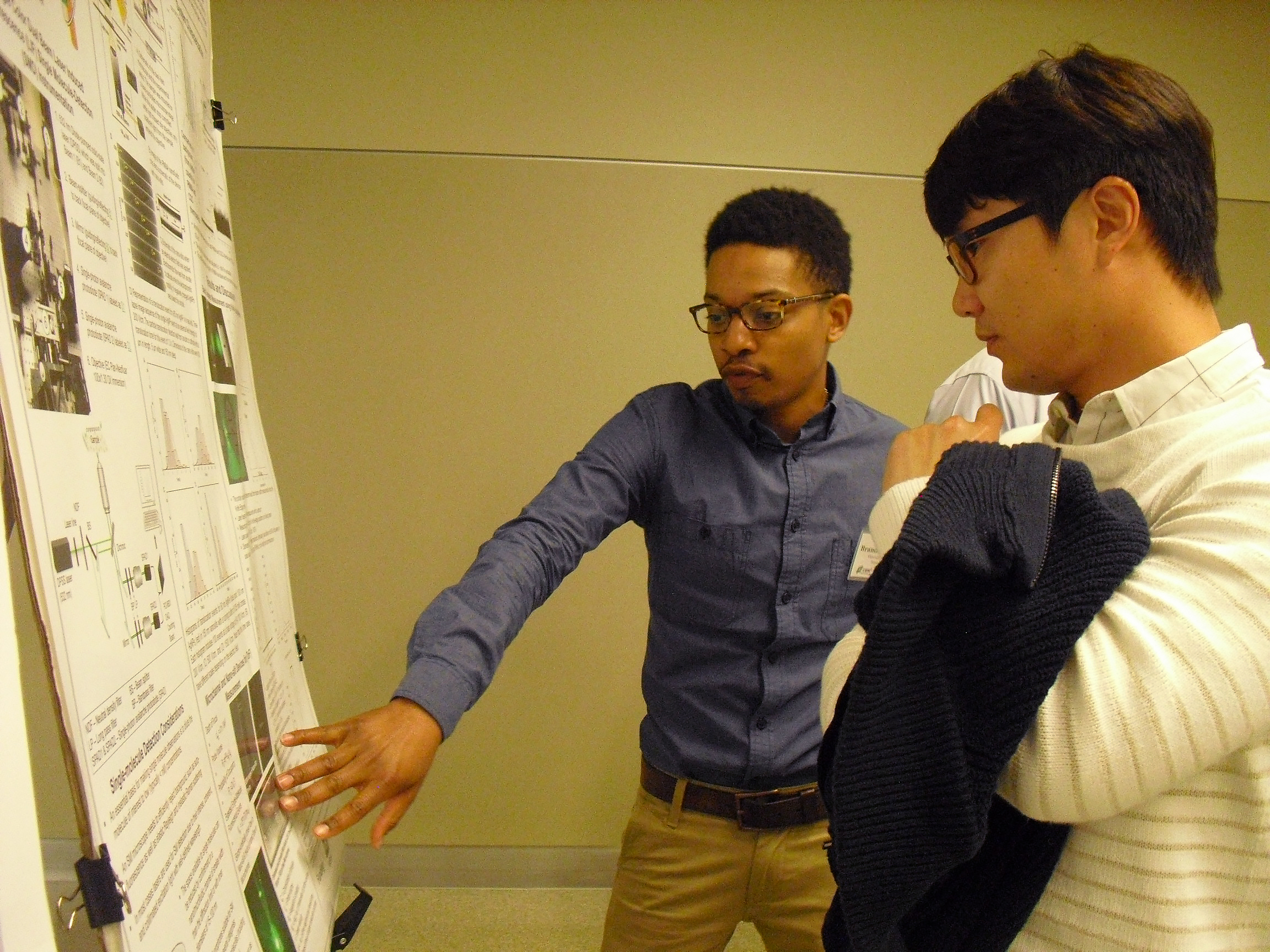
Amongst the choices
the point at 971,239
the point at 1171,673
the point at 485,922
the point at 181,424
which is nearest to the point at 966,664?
the point at 1171,673

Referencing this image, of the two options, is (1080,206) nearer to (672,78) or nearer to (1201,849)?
(1201,849)

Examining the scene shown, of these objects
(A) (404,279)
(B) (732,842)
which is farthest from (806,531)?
(A) (404,279)

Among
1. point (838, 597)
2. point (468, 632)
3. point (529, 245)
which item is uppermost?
point (529, 245)

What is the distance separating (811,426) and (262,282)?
68.1 inches

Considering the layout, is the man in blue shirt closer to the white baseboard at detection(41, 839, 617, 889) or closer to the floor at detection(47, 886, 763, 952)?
the floor at detection(47, 886, 763, 952)

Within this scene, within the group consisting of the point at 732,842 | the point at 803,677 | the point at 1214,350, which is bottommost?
the point at 732,842

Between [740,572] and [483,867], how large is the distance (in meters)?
1.64

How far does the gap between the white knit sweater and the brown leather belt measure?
667 mm

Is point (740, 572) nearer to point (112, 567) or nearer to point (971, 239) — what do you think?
point (971, 239)

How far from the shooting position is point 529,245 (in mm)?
2316

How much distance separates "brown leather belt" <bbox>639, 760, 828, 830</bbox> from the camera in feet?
4.29

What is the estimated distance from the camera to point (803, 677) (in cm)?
135

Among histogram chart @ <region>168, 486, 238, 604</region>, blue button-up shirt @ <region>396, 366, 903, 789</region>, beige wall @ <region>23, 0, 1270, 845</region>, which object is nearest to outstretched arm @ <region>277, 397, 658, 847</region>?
blue button-up shirt @ <region>396, 366, 903, 789</region>

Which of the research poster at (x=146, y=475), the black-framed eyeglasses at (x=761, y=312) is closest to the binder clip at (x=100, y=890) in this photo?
the research poster at (x=146, y=475)
